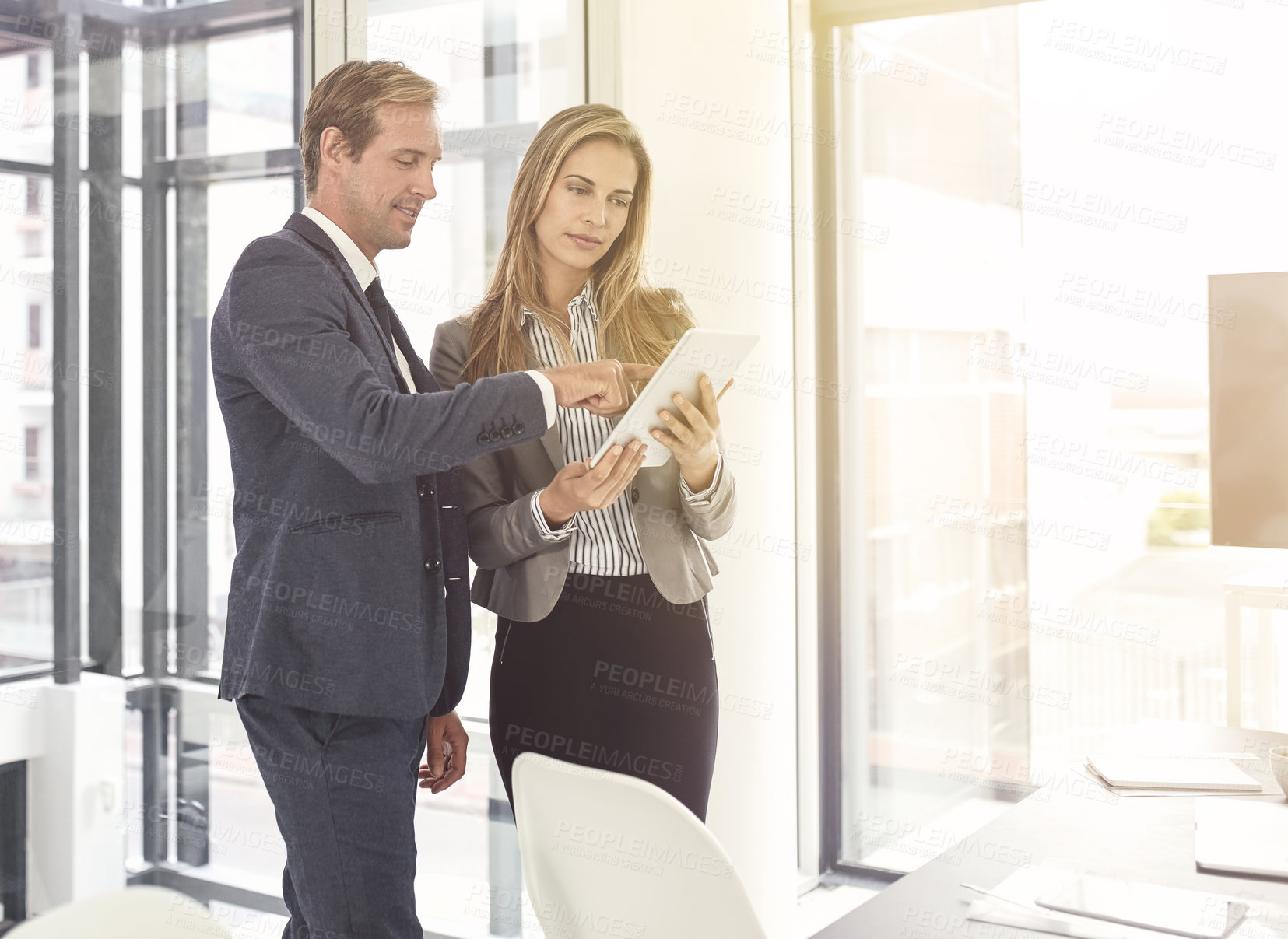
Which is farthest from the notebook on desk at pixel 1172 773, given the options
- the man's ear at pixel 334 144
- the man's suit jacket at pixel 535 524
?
the man's ear at pixel 334 144

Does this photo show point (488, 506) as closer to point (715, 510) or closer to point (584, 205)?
point (715, 510)

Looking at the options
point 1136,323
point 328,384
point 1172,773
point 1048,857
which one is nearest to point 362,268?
point 328,384

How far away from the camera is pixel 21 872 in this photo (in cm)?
186

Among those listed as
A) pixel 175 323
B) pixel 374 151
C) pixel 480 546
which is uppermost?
pixel 374 151

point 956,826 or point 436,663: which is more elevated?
point 436,663

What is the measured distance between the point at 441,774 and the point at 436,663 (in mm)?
318

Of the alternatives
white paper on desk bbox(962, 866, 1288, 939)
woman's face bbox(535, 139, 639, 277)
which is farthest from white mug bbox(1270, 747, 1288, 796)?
woman's face bbox(535, 139, 639, 277)

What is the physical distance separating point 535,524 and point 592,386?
28cm

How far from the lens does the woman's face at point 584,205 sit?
199 cm

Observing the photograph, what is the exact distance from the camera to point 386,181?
1656 millimetres

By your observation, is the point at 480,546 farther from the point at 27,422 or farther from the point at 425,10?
the point at 425,10

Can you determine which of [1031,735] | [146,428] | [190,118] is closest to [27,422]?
[146,428]

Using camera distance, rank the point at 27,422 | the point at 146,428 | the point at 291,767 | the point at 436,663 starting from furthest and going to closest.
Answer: the point at 146,428, the point at 27,422, the point at 436,663, the point at 291,767

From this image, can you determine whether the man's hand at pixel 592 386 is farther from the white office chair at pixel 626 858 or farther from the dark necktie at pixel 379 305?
the white office chair at pixel 626 858
